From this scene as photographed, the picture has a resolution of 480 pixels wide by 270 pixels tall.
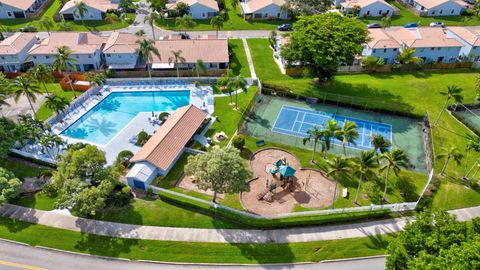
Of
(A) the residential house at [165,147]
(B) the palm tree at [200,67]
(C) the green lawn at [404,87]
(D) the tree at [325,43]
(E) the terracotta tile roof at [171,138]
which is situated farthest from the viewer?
(B) the palm tree at [200,67]

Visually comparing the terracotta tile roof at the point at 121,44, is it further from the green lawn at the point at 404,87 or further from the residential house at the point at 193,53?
the green lawn at the point at 404,87

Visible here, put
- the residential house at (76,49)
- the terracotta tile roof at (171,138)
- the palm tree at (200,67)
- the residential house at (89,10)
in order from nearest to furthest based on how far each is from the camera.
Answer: the terracotta tile roof at (171,138), the palm tree at (200,67), the residential house at (76,49), the residential house at (89,10)

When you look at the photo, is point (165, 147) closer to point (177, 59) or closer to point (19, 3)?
point (177, 59)

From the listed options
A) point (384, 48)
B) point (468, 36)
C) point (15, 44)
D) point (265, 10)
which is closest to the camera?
point (15, 44)

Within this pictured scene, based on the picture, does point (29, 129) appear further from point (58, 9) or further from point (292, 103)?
point (58, 9)

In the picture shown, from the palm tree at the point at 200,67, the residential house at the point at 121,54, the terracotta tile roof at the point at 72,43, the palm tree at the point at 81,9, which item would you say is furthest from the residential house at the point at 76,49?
the palm tree at the point at 200,67

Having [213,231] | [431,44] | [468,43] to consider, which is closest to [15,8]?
[213,231]
